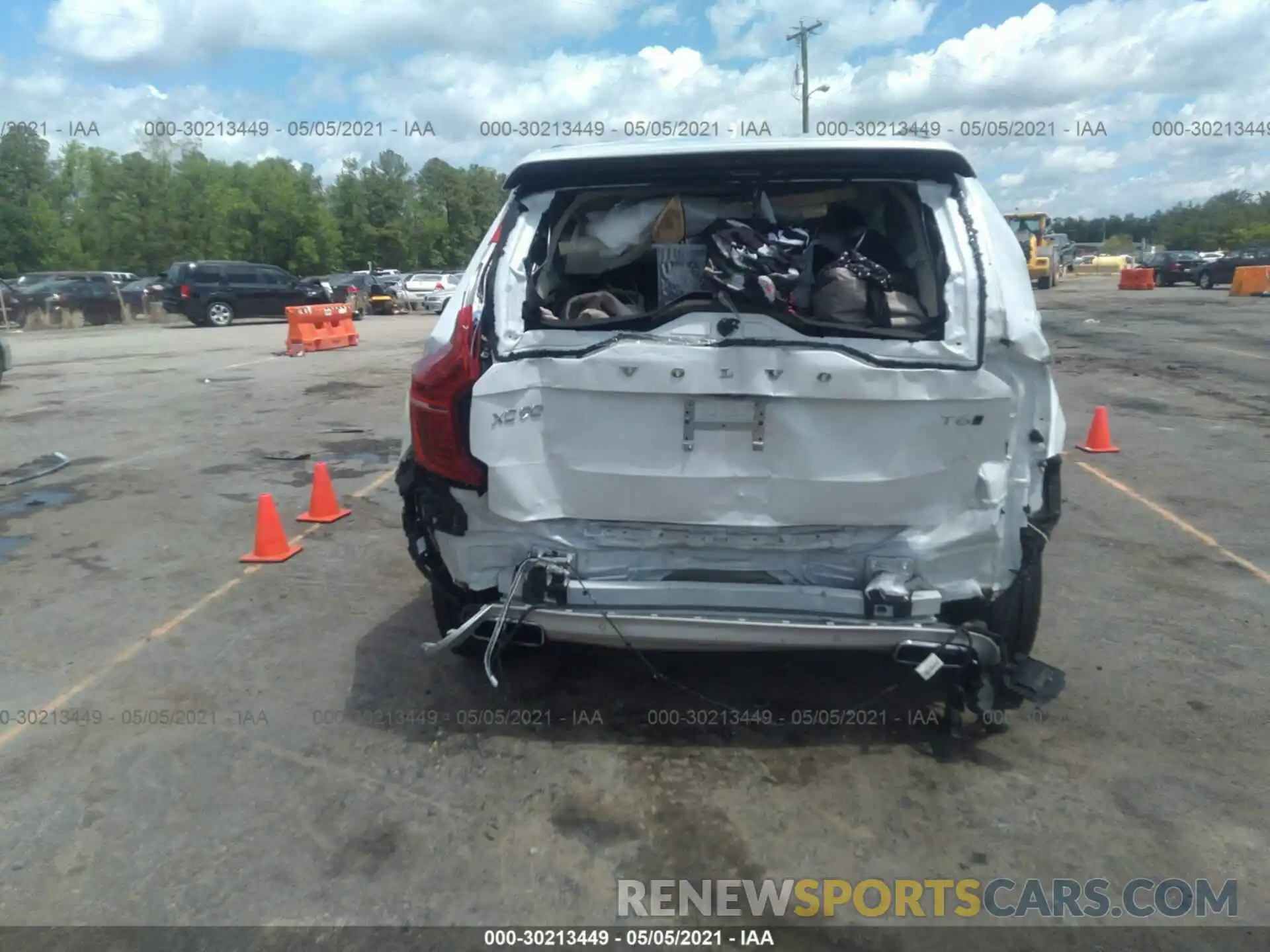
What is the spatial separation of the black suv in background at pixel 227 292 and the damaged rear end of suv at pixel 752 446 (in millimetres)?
28094

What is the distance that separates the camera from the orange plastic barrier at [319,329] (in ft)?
64.7

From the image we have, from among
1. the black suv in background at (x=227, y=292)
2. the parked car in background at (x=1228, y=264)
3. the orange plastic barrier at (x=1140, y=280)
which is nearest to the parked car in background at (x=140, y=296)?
the black suv in background at (x=227, y=292)

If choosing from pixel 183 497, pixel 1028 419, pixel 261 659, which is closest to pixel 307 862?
pixel 261 659

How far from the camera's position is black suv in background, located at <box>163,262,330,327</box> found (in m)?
29.8

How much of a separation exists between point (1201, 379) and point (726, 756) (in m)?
12.5

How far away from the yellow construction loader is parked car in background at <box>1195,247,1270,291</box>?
17.7 ft

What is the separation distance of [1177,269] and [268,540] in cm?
Answer: 4245

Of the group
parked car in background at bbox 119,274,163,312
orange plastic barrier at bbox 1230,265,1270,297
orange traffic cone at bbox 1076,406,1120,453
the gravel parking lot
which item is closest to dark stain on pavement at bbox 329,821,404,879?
the gravel parking lot

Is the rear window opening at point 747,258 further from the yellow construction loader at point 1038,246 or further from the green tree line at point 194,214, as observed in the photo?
the green tree line at point 194,214

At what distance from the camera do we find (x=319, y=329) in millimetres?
20406

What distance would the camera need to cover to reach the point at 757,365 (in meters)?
3.36

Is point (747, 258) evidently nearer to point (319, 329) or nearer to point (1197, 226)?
point (319, 329)

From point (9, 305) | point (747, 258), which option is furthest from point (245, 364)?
point (9, 305)

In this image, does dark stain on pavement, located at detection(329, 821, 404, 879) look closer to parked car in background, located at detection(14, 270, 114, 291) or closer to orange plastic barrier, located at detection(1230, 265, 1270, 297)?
parked car in background, located at detection(14, 270, 114, 291)
